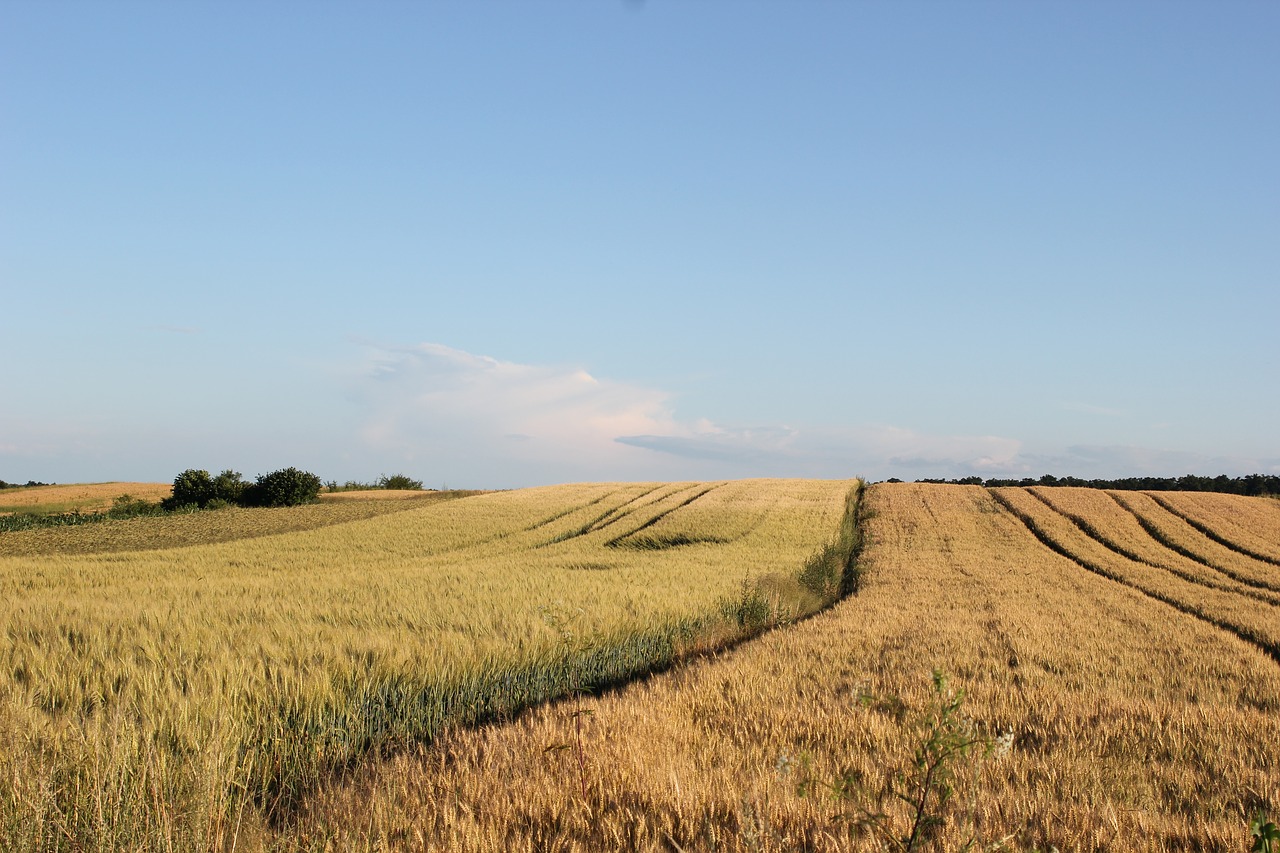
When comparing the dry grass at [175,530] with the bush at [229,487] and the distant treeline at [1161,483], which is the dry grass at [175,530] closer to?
the bush at [229,487]

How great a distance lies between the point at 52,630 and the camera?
9844 mm

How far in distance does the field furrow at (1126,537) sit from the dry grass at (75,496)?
5880cm

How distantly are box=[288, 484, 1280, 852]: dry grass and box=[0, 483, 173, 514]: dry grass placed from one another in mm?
56769

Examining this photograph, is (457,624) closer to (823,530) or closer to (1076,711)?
(1076,711)

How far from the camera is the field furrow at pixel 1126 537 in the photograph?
24953 mm

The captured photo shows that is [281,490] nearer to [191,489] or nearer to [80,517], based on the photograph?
[191,489]

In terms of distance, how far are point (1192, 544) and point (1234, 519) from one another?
10.9 metres

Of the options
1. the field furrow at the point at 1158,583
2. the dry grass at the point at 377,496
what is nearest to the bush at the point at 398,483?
the dry grass at the point at 377,496

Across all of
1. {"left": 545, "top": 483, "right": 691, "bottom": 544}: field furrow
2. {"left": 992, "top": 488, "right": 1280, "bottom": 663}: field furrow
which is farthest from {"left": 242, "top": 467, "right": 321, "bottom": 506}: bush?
{"left": 992, "top": 488, "right": 1280, "bottom": 663}: field furrow

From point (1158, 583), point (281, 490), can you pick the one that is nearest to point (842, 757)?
point (1158, 583)

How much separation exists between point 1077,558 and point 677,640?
24647mm

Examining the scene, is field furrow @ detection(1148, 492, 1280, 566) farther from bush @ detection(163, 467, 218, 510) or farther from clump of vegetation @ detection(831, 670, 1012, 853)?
bush @ detection(163, 467, 218, 510)

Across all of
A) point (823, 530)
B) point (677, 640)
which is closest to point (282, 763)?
point (677, 640)

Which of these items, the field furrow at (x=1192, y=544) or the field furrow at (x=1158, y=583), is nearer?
the field furrow at (x=1158, y=583)
